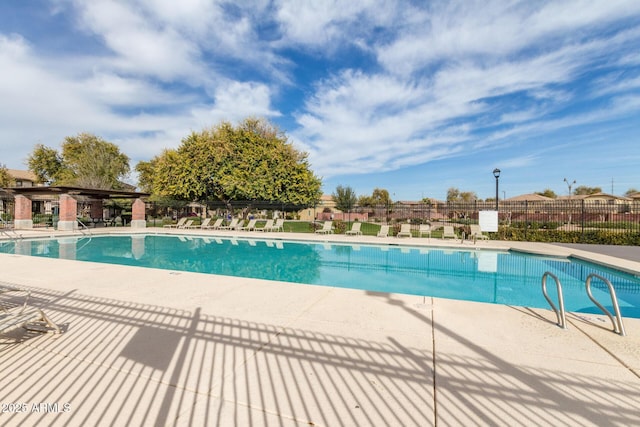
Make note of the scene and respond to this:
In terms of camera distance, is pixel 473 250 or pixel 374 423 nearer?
pixel 374 423

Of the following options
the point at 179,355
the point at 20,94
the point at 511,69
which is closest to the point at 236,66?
the point at 20,94

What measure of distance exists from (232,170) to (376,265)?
1493 cm

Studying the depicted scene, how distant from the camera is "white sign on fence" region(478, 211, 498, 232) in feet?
45.8

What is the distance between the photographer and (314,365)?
2.84 metres

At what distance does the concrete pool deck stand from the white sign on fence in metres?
10.5

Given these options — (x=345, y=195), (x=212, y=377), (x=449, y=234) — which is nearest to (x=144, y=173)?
(x=345, y=195)

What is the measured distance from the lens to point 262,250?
13758mm

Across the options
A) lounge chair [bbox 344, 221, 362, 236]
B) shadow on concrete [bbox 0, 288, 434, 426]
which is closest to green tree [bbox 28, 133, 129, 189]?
lounge chair [bbox 344, 221, 362, 236]

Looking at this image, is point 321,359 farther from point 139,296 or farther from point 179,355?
point 139,296

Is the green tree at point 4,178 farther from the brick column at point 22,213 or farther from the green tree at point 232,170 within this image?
the green tree at point 232,170

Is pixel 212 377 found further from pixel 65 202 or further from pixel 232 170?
pixel 65 202

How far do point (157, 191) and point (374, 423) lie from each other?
25529 mm

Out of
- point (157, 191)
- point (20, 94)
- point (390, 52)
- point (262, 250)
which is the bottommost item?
point (262, 250)

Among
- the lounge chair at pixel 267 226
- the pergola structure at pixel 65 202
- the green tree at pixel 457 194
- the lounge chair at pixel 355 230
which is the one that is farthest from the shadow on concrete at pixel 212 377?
the green tree at pixel 457 194
